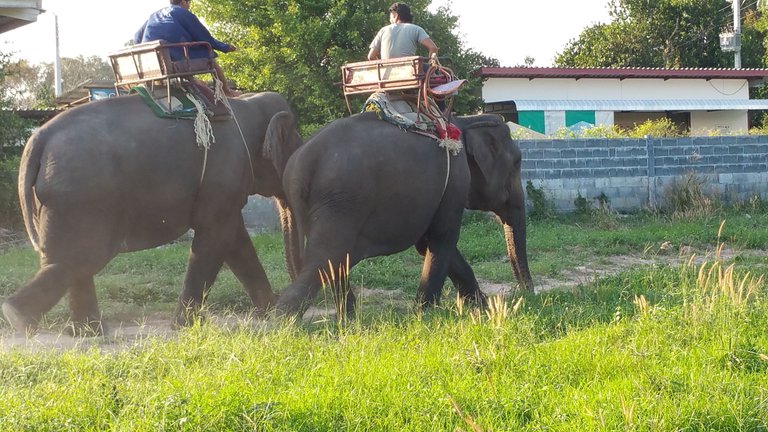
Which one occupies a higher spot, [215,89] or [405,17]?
[405,17]

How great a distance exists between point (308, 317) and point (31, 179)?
8.22ft

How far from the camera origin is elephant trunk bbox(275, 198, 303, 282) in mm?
7715

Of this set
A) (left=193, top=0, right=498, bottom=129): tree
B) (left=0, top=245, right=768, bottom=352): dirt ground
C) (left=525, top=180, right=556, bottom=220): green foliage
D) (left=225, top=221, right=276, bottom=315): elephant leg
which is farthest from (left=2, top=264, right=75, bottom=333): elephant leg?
(left=193, top=0, right=498, bottom=129): tree

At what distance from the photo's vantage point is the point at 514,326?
6254mm

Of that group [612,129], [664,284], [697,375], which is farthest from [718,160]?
[697,375]

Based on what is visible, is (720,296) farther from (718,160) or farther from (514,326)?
(718,160)

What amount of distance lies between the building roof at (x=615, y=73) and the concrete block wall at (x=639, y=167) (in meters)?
12.3

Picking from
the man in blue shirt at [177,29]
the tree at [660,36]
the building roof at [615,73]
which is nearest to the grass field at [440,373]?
the man in blue shirt at [177,29]

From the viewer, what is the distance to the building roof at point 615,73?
96.0ft

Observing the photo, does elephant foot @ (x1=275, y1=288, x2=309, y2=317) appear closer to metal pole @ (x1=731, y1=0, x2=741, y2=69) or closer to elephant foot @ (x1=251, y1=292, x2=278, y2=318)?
elephant foot @ (x1=251, y1=292, x2=278, y2=318)

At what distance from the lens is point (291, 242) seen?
794 cm

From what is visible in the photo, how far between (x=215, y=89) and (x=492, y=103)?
23.6 m

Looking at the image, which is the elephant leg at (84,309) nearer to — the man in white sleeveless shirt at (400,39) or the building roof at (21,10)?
the man in white sleeveless shirt at (400,39)

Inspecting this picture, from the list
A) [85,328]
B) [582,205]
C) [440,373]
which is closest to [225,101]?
[85,328]
